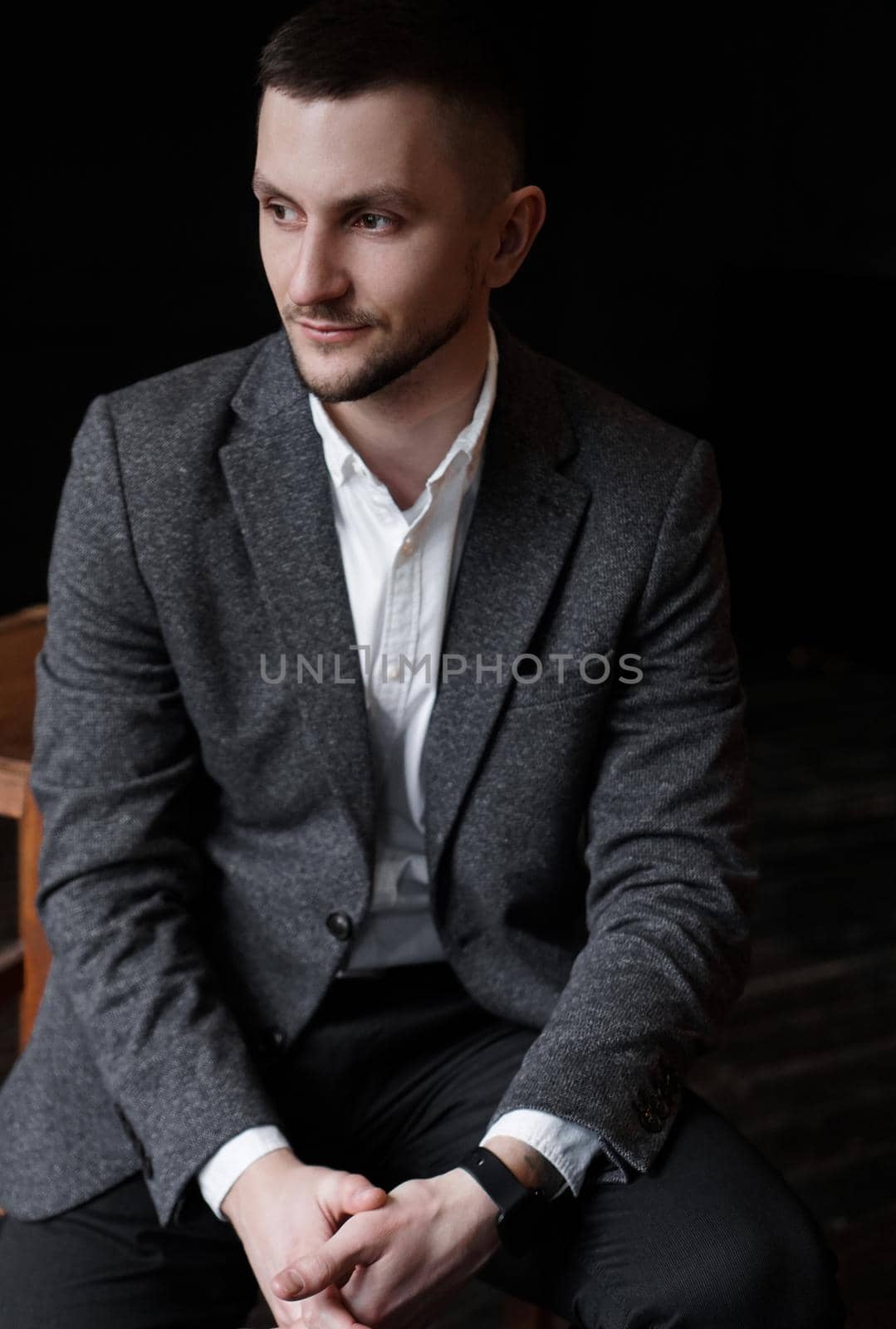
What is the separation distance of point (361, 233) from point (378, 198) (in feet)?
0.12

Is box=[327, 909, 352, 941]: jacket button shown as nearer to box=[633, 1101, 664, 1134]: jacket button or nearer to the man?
the man

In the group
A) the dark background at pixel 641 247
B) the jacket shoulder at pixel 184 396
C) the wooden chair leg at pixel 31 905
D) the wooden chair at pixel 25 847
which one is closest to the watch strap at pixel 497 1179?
the wooden chair at pixel 25 847

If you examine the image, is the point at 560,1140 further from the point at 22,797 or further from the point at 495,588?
the point at 22,797

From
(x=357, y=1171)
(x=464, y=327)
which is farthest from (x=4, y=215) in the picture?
(x=357, y=1171)

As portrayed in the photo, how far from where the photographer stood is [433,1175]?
1.41 metres

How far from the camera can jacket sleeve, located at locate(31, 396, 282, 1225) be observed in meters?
1.31

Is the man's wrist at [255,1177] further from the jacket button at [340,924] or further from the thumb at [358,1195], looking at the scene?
the jacket button at [340,924]

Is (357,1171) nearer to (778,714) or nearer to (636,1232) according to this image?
(636,1232)

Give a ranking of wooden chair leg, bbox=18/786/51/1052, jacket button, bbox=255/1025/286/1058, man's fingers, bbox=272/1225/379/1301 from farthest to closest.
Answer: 1. wooden chair leg, bbox=18/786/51/1052
2. jacket button, bbox=255/1025/286/1058
3. man's fingers, bbox=272/1225/379/1301

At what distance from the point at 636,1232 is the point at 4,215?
3.33 m

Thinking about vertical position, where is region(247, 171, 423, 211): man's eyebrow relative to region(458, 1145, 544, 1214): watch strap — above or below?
above

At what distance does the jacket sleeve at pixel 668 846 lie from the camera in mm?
1309

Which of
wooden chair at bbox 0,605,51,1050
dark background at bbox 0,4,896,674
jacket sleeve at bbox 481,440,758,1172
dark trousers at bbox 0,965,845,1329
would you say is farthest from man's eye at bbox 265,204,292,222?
dark background at bbox 0,4,896,674

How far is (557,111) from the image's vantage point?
5379mm
